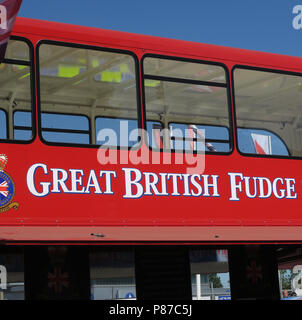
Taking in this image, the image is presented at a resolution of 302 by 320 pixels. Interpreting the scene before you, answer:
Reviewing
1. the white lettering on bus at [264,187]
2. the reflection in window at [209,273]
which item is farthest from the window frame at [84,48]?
the reflection in window at [209,273]

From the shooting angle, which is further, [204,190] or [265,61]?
[265,61]

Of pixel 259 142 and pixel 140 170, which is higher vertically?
pixel 259 142

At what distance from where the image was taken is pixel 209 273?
8625mm

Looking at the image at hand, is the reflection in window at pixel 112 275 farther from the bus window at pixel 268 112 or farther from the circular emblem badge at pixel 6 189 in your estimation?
the bus window at pixel 268 112

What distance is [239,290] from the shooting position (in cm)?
880

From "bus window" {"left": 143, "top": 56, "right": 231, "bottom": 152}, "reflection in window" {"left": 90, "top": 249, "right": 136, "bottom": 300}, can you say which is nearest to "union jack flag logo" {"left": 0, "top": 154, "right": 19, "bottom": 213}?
"reflection in window" {"left": 90, "top": 249, "right": 136, "bottom": 300}

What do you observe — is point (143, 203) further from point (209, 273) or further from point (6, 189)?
point (6, 189)

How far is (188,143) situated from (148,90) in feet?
2.43

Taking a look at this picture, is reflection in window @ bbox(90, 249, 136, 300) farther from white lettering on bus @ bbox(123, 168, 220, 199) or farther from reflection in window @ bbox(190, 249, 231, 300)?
reflection in window @ bbox(190, 249, 231, 300)

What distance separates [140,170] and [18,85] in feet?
4.98

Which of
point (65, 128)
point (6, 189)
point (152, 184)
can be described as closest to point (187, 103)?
point (152, 184)

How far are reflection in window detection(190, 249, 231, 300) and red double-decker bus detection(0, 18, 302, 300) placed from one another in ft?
0.05
